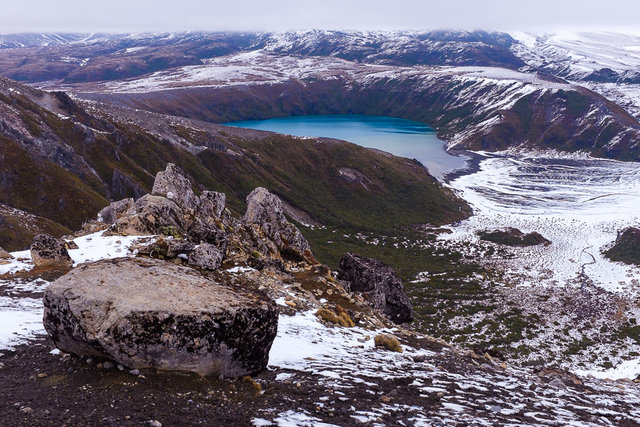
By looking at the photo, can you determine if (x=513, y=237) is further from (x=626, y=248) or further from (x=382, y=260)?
(x=382, y=260)

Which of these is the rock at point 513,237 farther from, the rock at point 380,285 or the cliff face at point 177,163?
the rock at point 380,285

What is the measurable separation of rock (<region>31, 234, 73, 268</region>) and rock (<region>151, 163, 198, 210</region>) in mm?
10325

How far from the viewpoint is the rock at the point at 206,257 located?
19609 mm

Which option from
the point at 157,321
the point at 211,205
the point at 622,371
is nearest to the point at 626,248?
the point at 622,371

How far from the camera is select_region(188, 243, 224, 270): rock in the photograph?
19609 millimetres

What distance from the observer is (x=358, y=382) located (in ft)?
39.3

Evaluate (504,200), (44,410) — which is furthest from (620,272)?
(44,410)

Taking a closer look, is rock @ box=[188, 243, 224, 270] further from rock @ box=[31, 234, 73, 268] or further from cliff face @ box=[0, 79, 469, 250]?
cliff face @ box=[0, 79, 469, 250]

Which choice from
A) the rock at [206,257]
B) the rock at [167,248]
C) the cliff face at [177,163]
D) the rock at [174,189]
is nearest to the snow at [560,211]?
the cliff face at [177,163]

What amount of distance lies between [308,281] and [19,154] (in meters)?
66.9

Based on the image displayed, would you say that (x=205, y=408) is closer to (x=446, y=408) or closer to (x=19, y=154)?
(x=446, y=408)

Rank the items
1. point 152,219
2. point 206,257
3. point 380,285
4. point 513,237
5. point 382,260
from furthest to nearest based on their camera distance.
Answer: point 513,237, point 382,260, point 380,285, point 152,219, point 206,257

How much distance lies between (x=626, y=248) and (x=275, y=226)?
86249 millimetres

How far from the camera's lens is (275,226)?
117ft
